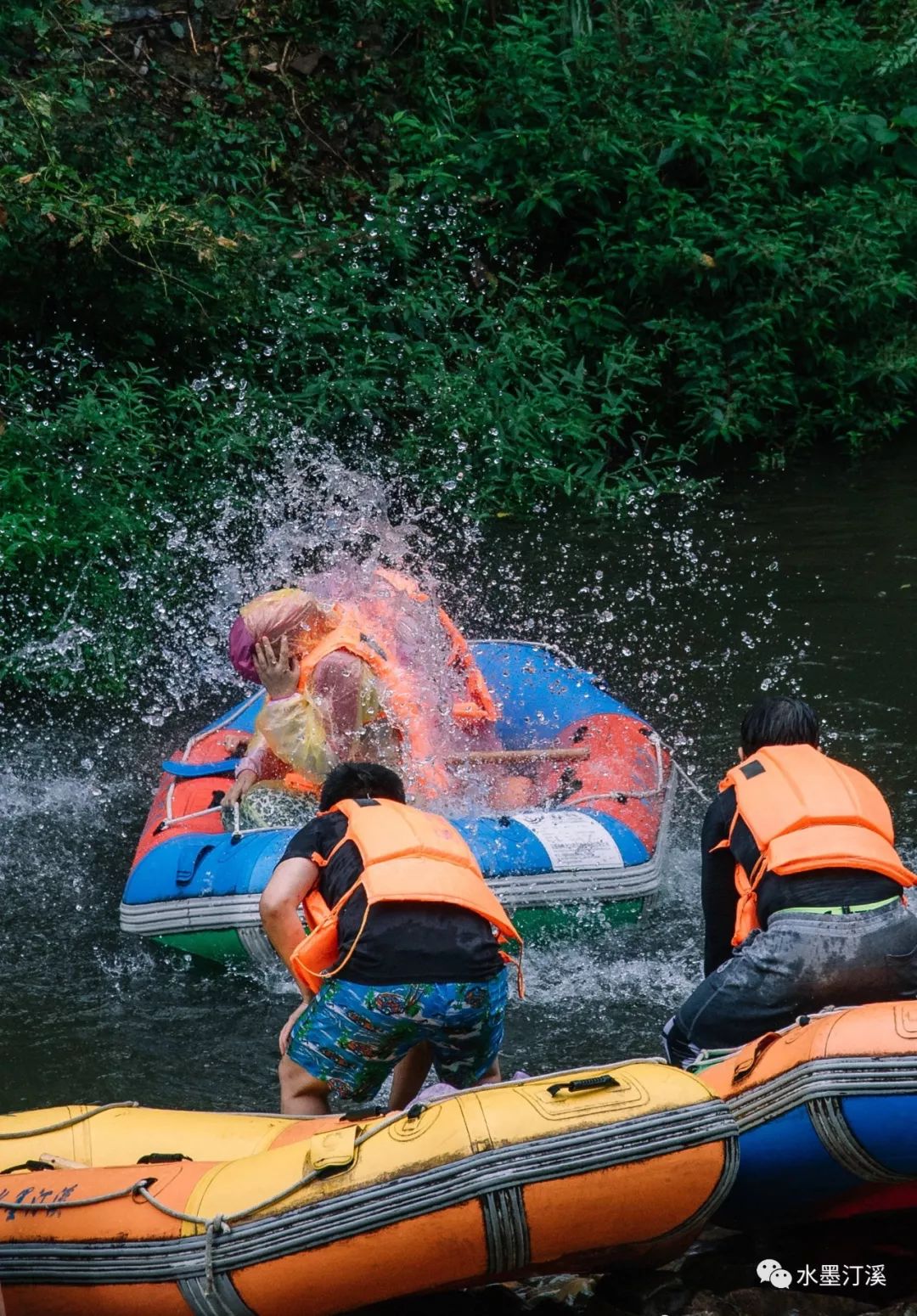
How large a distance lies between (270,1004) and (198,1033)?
262 millimetres

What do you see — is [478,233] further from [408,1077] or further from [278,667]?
[408,1077]

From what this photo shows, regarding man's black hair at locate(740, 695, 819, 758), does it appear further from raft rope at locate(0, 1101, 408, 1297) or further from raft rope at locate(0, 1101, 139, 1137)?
raft rope at locate(0, 1101, 139, 1137)

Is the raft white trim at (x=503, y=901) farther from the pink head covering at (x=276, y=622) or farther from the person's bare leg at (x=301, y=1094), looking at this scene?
the person's bare leg at (x=301, y=1094)

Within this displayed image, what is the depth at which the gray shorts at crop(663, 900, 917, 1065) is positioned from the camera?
3629mm

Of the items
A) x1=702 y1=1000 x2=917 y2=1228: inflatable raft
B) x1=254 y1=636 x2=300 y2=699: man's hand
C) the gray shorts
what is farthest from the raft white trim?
x1=702 y1=1000 x2=917 y2=1228: inflatable raft

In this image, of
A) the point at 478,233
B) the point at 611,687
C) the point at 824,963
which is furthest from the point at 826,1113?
the point at 478,233

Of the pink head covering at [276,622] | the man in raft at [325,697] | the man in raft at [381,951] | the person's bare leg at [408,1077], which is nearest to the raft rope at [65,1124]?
the man in raft at [381,951]

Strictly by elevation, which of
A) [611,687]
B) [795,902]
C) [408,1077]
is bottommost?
[408,1077]

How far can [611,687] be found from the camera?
7.50 metres

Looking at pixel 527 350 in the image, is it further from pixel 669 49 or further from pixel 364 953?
pixel 364 953

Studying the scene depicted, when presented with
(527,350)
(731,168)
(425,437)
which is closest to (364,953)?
(425,437)

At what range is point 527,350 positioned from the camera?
34.1 ft

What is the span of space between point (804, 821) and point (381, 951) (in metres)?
1.04

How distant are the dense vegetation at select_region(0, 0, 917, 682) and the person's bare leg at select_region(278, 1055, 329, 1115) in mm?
5071
